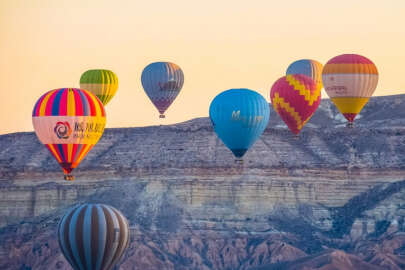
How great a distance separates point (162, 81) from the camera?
119m

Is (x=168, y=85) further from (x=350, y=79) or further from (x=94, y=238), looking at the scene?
(x=94, y=238)

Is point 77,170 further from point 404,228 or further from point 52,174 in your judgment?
point 404,228

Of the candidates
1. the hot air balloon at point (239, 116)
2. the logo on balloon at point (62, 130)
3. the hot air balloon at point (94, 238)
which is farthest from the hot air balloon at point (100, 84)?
the hot air balloon at point (94, 238)

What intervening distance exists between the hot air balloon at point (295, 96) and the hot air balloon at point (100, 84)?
1529 centimetres

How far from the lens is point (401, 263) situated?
100 metres

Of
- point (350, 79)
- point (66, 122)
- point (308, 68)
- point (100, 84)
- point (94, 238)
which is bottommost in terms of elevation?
point (94, 238)

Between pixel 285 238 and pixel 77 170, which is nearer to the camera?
pixel 285 238

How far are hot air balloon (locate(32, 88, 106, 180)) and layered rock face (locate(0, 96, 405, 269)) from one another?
12066mm

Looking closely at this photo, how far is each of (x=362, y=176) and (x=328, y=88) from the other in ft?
23.3

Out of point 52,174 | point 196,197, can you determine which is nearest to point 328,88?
point 196,197

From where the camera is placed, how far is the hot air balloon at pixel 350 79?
112 meters

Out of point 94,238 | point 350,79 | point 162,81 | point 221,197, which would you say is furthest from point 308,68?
point 94,238

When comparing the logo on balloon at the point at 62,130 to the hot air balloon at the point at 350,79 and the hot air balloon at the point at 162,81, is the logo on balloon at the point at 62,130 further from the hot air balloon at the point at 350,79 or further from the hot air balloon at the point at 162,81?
the hot air balloon at the point at 350,79

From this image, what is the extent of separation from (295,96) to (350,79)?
465cm
